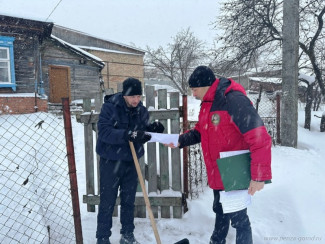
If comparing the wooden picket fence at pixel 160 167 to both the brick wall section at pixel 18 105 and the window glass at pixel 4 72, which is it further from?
the window glass at pixel 4 72

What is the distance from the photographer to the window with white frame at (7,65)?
1133 centimetres

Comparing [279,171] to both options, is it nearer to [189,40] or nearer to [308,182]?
[308,182]

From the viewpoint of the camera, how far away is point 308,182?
4031 mm

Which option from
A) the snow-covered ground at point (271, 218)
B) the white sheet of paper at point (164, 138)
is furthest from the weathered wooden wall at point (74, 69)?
the white sheet of paper at point (164, 138)

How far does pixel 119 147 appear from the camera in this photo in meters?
2.60

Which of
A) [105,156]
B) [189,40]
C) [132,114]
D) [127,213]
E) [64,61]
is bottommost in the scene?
[127,213]

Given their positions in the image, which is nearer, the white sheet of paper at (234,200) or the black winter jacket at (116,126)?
the white sheet of paper at (234,200)

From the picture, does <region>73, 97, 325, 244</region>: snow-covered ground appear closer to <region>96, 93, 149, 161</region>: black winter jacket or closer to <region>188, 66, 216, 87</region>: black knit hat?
<region>96, 93, 149, 161</region>: black winter jacket

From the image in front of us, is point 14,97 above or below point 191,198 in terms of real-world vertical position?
above

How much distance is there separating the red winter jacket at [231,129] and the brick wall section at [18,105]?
423 inches

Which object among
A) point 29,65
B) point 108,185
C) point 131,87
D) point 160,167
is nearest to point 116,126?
point 131,87

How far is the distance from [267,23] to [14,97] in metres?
10.3

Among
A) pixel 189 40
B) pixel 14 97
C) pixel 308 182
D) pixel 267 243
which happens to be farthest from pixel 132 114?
pixel 189 40

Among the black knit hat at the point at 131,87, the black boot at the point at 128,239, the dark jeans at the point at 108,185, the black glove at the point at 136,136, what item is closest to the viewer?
the black glove at the point at 136,136
